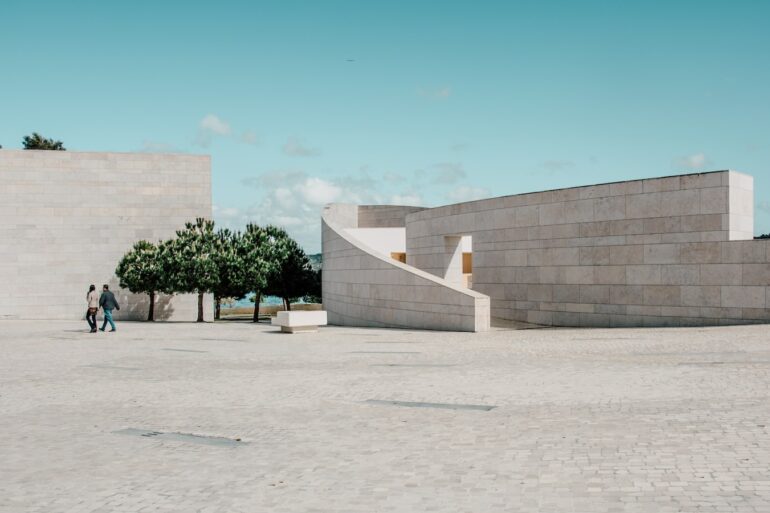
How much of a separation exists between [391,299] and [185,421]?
15.9 m

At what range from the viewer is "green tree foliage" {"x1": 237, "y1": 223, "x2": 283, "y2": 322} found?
3603 cm

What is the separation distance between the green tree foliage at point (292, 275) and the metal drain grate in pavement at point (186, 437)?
31.8 meters

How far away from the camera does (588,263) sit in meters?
22.4

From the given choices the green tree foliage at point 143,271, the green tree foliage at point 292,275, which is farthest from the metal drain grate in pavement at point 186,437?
the green tree foliage at point 292,275

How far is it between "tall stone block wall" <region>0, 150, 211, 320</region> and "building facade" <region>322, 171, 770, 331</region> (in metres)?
12.4

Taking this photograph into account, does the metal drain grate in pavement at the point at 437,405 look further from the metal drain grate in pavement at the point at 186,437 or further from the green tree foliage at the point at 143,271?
the green tree foliage at the point at 143,271

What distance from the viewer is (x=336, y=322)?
1209 inches

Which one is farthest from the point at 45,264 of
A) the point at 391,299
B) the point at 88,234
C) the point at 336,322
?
the point at 391,299

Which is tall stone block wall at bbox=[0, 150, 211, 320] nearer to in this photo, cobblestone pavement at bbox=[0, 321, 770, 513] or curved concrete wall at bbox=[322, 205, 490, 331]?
curved concrete wall at bbox=[322, 205, 490, 331]

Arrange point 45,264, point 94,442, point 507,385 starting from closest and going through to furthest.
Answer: point 94,442 < point 507,385 < point 45,264

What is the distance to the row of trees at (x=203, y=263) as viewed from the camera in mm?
33375

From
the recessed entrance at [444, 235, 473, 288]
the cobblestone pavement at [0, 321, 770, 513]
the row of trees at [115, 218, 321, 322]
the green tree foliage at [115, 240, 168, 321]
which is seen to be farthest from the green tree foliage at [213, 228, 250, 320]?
the cobblestone pavement at [0, 321, 770, 513]

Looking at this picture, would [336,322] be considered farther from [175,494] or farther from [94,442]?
[175,494]

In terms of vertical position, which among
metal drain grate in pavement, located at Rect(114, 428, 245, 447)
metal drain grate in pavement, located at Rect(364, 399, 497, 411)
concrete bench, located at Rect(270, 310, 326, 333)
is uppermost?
concrete bench, located at Rect(270, 310, 326, 333)
